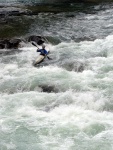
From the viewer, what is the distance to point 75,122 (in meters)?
10.2

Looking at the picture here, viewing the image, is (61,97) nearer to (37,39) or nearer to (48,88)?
(48,88)

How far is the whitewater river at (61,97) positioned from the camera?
955 centimetres

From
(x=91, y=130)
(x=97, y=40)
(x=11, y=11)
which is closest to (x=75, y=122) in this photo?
(x=91, y=130)

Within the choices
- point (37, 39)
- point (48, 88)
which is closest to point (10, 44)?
point (37, 39)

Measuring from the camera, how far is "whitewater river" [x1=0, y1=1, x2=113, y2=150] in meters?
9.55

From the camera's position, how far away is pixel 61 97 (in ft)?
38.8

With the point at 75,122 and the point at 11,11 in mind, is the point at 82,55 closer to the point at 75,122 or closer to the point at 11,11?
the point at 75,122

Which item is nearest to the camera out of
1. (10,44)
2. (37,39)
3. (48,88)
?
(48,88)

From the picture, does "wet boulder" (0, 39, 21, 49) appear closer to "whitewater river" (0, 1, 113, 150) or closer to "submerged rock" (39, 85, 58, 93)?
"whitewater river" (0, 1, 113, 150)

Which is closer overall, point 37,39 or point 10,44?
point 10,44

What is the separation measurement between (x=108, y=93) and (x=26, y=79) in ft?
12.6

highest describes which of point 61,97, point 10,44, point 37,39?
point 37,39

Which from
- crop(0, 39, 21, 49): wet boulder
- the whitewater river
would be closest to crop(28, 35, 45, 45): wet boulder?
the whitewater river

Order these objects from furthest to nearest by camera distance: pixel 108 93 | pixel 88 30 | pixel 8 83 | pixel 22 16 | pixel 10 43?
pixel 22 16, pixel 88 30, pixel 10 43, pixel 8 83, pixel 108 93
